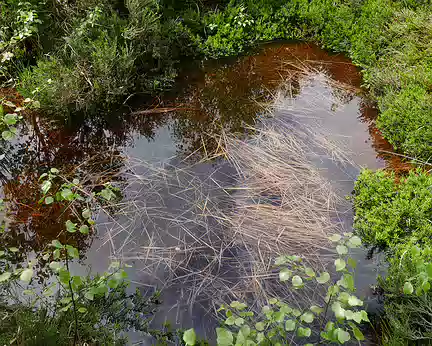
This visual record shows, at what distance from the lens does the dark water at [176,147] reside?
3.65 metres

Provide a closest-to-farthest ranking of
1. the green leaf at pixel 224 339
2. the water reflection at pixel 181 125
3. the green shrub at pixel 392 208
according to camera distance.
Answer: the green leaf at pixel 224 339 < the green shrub at pixel 392 208 < the water reflection at pixel 181 125

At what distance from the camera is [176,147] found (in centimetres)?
480

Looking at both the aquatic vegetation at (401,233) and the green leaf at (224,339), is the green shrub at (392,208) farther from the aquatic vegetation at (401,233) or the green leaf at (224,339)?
the green leaf at (224,339)

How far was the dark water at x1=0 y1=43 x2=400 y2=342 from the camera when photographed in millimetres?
3648

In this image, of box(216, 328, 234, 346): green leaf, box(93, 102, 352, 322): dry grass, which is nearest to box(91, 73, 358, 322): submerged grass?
box(93, 102, 352, 322): dry grass

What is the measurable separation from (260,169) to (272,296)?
1.53 meters

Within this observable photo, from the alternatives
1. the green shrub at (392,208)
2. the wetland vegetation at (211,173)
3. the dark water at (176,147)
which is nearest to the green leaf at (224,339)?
the wetland vegetation at (211,173)

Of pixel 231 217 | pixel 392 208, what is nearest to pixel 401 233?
pixel 392 208

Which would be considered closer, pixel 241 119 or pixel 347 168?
pixel 347 168

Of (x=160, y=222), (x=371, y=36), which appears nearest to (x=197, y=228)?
(x=160, y=222)

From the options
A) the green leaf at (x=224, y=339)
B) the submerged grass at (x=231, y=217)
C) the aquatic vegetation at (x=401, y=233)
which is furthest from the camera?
the submerged grass at (x=231, y=217)

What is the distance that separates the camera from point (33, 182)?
4293 mm

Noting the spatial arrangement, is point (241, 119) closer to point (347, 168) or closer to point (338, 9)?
point (347, 168)

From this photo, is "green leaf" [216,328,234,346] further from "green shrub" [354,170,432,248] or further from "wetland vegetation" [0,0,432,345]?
"green shrub" [354,170,432,248]
